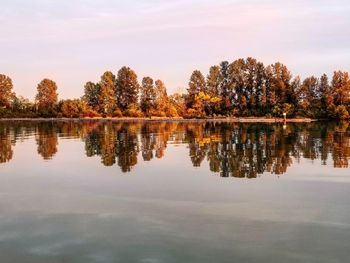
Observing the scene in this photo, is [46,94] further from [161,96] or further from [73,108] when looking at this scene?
[161,96]

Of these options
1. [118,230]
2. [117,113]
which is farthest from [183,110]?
[118,230]

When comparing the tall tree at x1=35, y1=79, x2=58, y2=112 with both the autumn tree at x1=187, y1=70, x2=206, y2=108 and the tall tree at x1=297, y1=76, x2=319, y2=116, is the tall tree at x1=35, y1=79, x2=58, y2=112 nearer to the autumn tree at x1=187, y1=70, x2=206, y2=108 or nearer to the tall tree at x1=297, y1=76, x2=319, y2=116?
the autumn tree at x1=187, y1=70, x2=206, y2=108

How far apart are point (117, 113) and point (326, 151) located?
348 ft

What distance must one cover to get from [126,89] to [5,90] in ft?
151

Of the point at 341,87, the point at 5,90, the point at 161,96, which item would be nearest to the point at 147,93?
the point at 161,96

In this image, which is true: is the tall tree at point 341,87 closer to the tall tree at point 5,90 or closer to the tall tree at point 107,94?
the tall tree at point 107,94

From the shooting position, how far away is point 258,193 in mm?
16609

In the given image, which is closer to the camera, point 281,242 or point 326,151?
point 281,242

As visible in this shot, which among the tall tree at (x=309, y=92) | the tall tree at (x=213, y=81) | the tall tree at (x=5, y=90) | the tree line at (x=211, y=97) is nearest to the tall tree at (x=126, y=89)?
the tree line at (x=211, y=97)

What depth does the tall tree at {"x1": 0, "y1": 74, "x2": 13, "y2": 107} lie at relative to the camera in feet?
480

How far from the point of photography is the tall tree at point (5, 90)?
480ft

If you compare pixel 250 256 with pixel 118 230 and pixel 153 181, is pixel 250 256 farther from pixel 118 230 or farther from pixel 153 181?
pixel 153 181

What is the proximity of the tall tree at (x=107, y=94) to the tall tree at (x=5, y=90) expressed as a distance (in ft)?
118


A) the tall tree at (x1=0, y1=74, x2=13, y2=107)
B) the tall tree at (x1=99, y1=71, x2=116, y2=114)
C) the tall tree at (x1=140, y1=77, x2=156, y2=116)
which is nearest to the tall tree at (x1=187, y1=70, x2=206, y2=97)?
the tall tree at (x1=140, y1=77, x2=156, y2=116)
